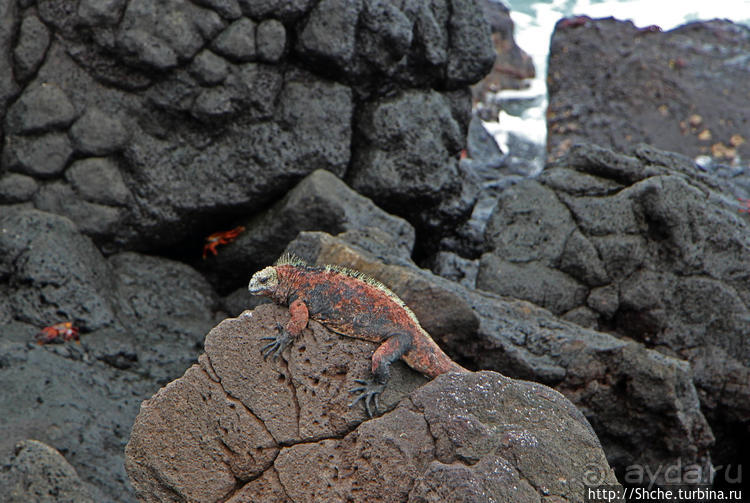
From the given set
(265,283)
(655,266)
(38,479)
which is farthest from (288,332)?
(655,266)

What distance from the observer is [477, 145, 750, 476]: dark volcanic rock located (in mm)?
7109

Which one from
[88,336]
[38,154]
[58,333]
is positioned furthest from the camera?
[38,154]

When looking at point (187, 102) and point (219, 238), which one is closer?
point (187, 102)

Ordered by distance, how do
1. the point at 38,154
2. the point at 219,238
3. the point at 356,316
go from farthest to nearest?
the point at 219,238 → the point at 38,154 → the point at 356,316

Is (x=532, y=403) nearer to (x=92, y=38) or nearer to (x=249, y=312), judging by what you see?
(x=249, y=312)

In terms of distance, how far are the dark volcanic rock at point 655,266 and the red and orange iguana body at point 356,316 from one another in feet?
9.32

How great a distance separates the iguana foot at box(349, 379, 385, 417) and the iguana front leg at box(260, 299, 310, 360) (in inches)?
17.1

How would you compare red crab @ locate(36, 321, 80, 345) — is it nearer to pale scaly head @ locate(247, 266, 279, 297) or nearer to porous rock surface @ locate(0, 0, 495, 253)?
porous rock surface @ locate(0, 0, 495, 253)

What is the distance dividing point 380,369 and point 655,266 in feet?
12.2

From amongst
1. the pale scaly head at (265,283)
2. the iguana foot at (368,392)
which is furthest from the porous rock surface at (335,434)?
the pale scaly head at (265,283)

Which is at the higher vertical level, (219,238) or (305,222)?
(305,222)

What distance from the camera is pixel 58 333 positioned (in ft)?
22.1

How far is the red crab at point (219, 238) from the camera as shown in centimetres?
809

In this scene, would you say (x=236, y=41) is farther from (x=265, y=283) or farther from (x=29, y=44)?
(x=265, y=283)
